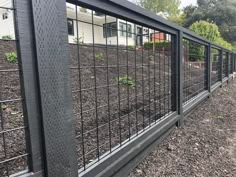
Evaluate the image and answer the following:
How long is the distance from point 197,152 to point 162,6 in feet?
87.9

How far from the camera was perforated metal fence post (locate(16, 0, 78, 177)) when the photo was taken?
1119mm

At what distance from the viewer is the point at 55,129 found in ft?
4.13

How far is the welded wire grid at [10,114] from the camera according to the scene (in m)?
1.17

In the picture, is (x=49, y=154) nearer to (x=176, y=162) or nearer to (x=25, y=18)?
(x=25, y=18)

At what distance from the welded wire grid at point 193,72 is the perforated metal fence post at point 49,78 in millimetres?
2613

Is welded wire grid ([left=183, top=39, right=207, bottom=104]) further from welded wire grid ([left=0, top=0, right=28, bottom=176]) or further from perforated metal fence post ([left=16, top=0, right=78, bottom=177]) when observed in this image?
perforated metal fence post ([left=16, top=0, right=78, bottom=177])

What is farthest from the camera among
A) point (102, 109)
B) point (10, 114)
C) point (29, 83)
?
point (102, 109)

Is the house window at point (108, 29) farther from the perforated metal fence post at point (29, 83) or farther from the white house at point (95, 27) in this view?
the perforated metal fence post at point (29, 83)

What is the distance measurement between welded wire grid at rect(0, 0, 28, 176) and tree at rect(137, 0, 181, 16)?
81.1 feet

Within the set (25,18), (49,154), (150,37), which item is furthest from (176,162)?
(25,18)

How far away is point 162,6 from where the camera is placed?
27203mm

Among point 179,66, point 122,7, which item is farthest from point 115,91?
point 122,7

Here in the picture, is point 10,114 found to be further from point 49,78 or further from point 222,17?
point 222,17

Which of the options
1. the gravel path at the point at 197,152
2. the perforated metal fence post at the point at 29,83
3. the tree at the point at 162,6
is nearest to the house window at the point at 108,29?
the perforated metal fence post at the point at 29,83
